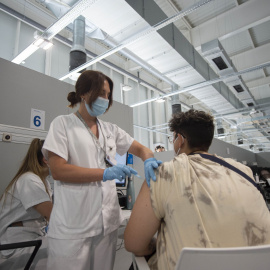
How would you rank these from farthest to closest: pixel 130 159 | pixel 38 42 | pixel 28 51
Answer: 1. pixel 28 51
2. pixel 38 42
3. pixel 130 159

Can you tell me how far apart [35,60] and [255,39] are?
5215mm

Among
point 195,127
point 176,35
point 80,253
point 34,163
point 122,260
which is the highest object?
point 176,35

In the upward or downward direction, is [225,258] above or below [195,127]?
below

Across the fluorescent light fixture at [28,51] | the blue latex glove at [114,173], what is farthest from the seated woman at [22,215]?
the fluorescent light fixture at [28,51]

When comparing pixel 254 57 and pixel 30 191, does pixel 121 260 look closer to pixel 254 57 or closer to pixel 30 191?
pixel 30 191

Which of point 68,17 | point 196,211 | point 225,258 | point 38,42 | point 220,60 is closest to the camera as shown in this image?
point 225,258

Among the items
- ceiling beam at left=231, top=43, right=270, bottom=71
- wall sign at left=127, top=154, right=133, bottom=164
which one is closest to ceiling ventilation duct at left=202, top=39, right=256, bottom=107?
ceiling beam at left=231, top=43, right=270, bottom=71

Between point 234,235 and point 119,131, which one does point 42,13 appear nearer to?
point 119,131

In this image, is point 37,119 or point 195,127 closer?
point 195,127

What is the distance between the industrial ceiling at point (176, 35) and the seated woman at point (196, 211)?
6.76ft

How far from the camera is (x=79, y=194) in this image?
0.86m

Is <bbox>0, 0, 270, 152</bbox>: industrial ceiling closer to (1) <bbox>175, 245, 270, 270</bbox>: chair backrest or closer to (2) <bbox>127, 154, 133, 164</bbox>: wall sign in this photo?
(2) <bbox>127, 154, 133, 164</bbox>: wall sign

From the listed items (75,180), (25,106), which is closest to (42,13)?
(25,106)

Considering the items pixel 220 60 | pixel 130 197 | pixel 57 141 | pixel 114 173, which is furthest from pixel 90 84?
pixel 220 60
